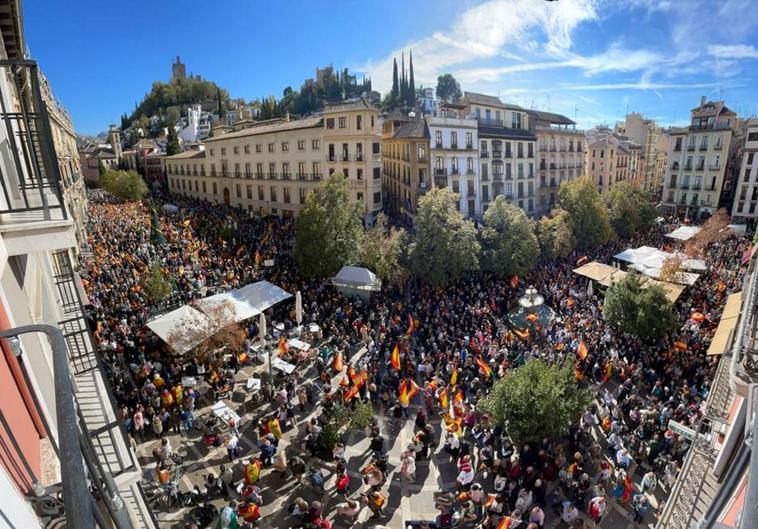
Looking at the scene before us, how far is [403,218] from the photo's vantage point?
141 ft

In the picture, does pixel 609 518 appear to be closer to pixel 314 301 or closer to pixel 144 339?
pixel 314 301

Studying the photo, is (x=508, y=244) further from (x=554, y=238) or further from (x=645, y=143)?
(x=645, y=143)

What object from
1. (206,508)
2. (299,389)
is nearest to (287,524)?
(206,508)

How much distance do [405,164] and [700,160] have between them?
1501 inches

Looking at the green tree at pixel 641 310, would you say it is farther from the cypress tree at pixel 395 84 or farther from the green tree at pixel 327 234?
the cypress tree at pixel 395 84

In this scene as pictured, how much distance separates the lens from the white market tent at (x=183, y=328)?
15633 mm

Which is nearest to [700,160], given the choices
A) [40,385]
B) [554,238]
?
[554,238]

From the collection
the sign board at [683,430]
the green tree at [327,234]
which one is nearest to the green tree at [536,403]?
the sign board at [683,430]

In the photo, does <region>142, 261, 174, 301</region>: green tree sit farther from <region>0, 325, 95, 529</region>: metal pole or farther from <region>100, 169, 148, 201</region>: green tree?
<region>100, 169, 148, 201</region>: green tree

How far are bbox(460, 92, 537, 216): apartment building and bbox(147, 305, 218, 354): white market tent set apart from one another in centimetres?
3002

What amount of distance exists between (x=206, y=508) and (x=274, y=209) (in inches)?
1471

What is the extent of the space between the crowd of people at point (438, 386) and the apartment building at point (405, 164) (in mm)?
14344

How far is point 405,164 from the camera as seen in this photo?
1650 inches

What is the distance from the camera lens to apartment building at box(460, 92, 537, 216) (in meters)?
41.5
